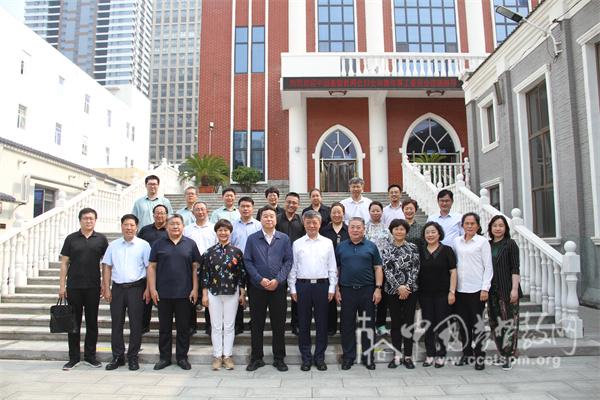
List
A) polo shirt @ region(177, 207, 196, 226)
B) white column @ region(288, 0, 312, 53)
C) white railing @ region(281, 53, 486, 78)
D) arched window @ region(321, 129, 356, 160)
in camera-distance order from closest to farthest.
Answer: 1. polo shirt @ region(177, 207, 196, 226)
2. white railing @ region(281, 53, 486, 78)
3. arched window @ region(321, 129, 356, 160)
4. white column @ region(288, 0, 312, 53)

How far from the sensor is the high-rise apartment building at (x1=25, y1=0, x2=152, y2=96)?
108 metres

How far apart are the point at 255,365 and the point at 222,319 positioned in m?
0.62

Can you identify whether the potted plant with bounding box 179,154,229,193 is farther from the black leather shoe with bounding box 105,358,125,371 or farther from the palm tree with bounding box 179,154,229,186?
the black leather shoe with bounding box 105,358,125,371

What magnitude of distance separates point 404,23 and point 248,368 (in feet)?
59.8

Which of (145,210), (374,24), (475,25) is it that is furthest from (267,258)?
(475,25)

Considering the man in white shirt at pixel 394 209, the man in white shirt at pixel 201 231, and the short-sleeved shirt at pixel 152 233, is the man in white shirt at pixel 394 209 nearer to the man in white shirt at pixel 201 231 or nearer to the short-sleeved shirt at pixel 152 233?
the man in white shirt at pixel 201 231

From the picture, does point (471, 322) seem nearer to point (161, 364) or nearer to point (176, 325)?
point (176, 325)

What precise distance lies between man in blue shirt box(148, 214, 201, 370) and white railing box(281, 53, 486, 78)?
11.8 metres

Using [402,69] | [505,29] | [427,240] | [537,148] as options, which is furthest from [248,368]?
[505,29]

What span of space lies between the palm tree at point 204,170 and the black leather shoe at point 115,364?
436 inches

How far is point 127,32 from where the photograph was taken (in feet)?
358

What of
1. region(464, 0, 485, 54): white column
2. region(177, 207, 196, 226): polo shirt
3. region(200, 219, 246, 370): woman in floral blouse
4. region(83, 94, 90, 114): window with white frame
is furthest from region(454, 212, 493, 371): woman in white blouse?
region(83, 94, 90, 114): window with white frame

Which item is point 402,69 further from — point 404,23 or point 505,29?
point 505,29

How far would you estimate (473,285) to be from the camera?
4727mm
